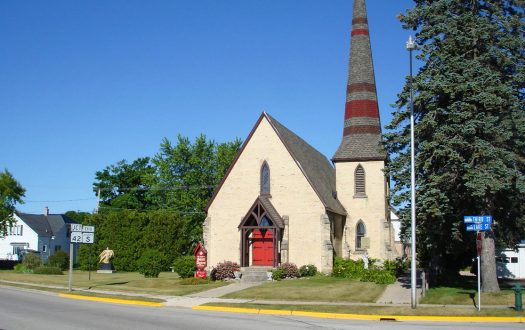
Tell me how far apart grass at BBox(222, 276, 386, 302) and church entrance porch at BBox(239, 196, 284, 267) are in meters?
5.35

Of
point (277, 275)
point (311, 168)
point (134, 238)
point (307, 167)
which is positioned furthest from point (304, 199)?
point (134, 238)

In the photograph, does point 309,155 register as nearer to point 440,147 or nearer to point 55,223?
point 440,147

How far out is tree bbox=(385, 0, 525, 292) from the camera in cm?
2308

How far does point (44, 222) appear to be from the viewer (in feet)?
269

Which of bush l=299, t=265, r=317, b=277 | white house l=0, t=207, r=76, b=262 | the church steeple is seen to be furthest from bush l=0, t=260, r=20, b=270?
the church steeple

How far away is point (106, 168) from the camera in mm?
77875

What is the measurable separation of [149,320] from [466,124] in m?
15.2

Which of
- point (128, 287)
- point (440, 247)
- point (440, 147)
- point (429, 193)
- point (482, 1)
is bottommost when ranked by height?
point (128, 287)

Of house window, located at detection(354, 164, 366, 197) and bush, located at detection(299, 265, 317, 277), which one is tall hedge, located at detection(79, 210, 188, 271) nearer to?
bush, located at detection(299, 265, 317, 277)

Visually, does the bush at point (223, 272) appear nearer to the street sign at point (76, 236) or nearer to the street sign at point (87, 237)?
the street sign at point (87, 237)

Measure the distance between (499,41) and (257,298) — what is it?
15538mm

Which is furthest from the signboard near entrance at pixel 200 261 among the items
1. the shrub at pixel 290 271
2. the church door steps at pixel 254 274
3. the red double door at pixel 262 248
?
the shrub at pixel 290 271

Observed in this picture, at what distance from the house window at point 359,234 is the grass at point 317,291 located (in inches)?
344

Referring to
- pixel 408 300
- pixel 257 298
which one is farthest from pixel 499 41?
pixel 257 298
